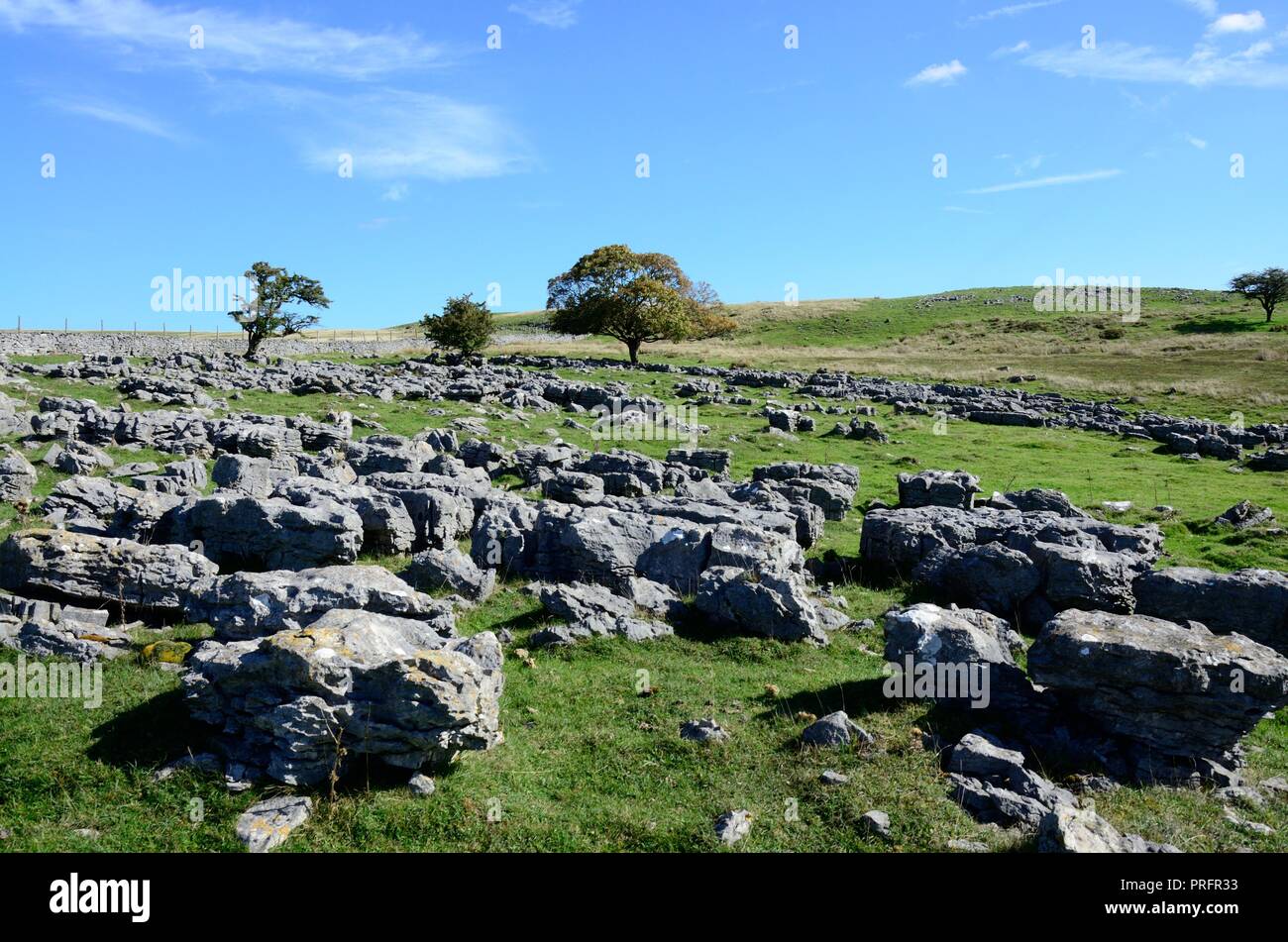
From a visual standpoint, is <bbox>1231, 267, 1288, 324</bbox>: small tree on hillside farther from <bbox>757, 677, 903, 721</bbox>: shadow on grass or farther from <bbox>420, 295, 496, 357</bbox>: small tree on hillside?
<bbox>757, 677, 903, 721</bbox>: shadow on grass

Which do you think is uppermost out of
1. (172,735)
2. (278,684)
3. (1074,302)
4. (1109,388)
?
(1074,302)

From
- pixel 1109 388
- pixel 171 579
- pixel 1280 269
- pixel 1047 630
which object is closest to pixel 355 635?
pixel 171 579

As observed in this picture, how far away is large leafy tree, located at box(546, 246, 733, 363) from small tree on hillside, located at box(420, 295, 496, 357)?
35.3ft

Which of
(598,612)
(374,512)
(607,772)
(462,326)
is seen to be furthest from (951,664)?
(462,326)

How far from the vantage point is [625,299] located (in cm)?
8294

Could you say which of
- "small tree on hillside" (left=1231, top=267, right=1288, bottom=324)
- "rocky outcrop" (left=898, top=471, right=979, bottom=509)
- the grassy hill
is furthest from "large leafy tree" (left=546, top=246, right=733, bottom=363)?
"small tree on hillside" (left=1231, top=267, right=1288, bottom=324)

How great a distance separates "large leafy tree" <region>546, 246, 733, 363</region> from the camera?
8275cm

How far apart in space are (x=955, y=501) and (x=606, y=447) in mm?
16068

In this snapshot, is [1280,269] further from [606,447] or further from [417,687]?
[417,687]

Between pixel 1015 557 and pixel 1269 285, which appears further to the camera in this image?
pixel 1269 285

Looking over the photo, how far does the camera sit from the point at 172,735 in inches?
417

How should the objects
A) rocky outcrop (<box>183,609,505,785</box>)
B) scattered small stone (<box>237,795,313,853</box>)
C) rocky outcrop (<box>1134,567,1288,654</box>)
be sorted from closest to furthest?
1. scattered small stone (<box>237,795,313,853</box>)
2. rocky outcrop (<box>183,609,505,785</box>)
3. rocky outcrop (<box>1134,567,1288,654</box>)

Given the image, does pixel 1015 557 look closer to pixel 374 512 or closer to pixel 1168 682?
pixel 1168 682

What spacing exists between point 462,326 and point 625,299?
17158 millimetres
